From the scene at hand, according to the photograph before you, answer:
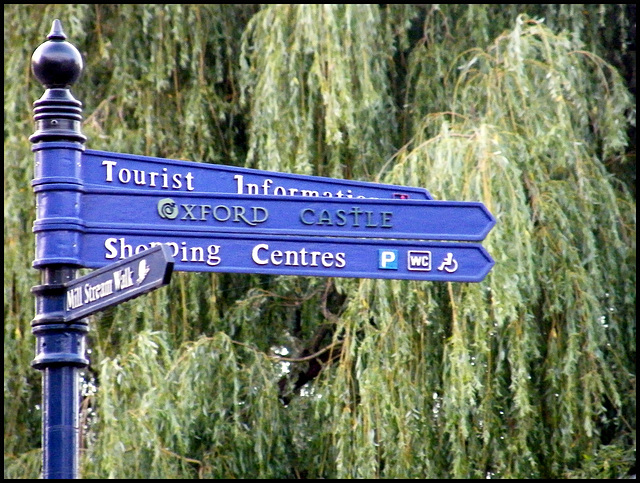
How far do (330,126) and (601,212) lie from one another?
190 centimetres

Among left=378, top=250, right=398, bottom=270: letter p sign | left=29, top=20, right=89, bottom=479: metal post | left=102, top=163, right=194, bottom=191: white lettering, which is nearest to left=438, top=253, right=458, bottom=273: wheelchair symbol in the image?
left=378, top=250, right=398, bottom=270: letter p sign

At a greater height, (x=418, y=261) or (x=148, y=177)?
(x=148, y=177)

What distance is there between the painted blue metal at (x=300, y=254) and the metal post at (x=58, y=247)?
97 millimetres

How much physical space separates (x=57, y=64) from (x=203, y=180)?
0.64 metres

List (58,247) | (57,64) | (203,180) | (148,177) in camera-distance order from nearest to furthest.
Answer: (58,247) → (57,64) → (148,177) → (203,180)

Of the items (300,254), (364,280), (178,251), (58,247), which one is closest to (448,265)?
(300,254)

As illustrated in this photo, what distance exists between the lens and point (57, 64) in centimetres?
359

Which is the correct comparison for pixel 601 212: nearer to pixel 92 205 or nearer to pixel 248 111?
pixel 248 111

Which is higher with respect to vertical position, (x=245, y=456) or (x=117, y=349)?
(x=117, y=349)

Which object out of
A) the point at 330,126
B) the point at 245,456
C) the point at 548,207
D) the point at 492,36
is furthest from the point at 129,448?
the point at 492,36

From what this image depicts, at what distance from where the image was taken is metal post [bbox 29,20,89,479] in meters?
3.33

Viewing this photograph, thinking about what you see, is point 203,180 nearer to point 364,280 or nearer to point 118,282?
point 118,282

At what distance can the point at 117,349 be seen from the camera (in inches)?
294

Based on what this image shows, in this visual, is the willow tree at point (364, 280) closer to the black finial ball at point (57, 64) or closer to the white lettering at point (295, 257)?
the white lettering at point (295, 257)
